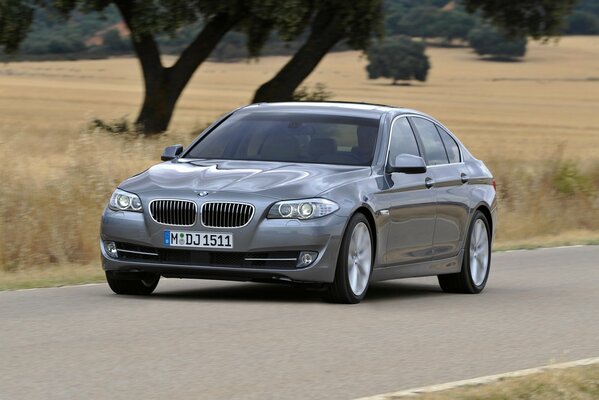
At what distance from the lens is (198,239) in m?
10.7

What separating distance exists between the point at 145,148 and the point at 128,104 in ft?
134

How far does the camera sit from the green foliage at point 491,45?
110438 millimetres

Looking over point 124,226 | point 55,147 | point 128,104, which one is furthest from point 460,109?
point 124,226

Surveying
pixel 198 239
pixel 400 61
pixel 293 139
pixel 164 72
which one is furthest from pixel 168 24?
pixel 400 61

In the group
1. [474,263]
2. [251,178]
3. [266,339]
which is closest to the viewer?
[266,339]

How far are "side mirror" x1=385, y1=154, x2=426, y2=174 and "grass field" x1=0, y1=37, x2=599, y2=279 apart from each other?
5.03 metres

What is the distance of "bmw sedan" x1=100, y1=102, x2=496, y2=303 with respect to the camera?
10672 mm

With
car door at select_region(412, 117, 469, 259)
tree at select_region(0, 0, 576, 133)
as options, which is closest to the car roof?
car door at select_region(412, 117, 469, 259)

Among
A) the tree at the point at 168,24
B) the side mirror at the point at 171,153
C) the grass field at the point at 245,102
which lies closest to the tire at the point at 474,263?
the side mirror at the point at 171,153

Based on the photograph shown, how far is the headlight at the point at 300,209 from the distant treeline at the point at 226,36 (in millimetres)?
83373

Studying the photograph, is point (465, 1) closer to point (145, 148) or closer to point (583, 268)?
point (145, 148)

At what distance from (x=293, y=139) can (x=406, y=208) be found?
102 centimetres

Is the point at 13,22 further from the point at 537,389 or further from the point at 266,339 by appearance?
the point at 537,389

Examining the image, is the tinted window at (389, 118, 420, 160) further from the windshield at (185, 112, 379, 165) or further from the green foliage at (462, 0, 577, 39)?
the green foliage at (462, 0, 577, 39)
